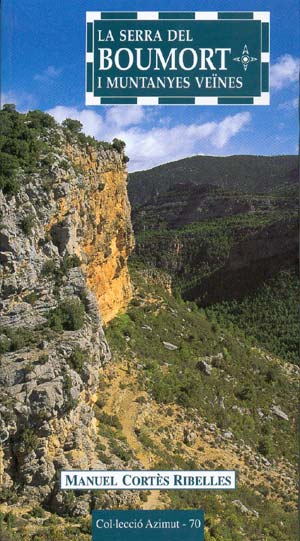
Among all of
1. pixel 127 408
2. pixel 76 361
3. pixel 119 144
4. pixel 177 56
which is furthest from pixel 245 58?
pixel 127 408

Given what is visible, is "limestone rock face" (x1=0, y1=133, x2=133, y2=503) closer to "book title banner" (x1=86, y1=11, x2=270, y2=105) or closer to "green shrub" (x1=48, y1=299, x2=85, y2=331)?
"green shrub" (x1=48, y1=299, x2=85, y2=331)

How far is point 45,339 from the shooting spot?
7316mm

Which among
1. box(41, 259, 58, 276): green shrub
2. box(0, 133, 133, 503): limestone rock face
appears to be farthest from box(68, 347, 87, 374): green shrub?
box(41, 259, 58, 276): green shrub

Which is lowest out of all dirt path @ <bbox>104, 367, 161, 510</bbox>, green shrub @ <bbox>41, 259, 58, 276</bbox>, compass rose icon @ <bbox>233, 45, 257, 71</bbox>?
dirt path @ <bbox>104, 367, 161, 510</bbox>

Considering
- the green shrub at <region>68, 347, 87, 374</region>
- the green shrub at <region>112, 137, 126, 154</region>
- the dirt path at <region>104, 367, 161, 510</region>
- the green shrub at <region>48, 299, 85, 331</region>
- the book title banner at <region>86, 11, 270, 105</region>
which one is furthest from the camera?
the green shrub at <region>112, 137, 126, 154</region>

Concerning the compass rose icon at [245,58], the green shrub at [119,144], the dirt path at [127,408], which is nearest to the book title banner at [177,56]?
the compass rose icon at [245,58]

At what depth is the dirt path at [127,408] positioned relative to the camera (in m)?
8.55

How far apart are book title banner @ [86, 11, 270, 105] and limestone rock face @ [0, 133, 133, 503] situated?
247 cm

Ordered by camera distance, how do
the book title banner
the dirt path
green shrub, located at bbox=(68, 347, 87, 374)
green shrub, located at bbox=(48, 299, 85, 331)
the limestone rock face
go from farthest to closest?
the dirt path < green shrub, located at bbox=(48, 299, 85, 331) < green shrub, located at bbox=(68, 347, 87, 374) < the limestone rock face < the book title banner

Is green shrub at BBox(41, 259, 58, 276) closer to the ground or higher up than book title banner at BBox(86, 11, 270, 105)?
closer to the ground

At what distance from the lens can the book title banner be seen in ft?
18.8

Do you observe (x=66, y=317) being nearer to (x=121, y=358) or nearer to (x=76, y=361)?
(x=76, y=361)

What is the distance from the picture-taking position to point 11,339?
7000mm

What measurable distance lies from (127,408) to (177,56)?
21.4ft
